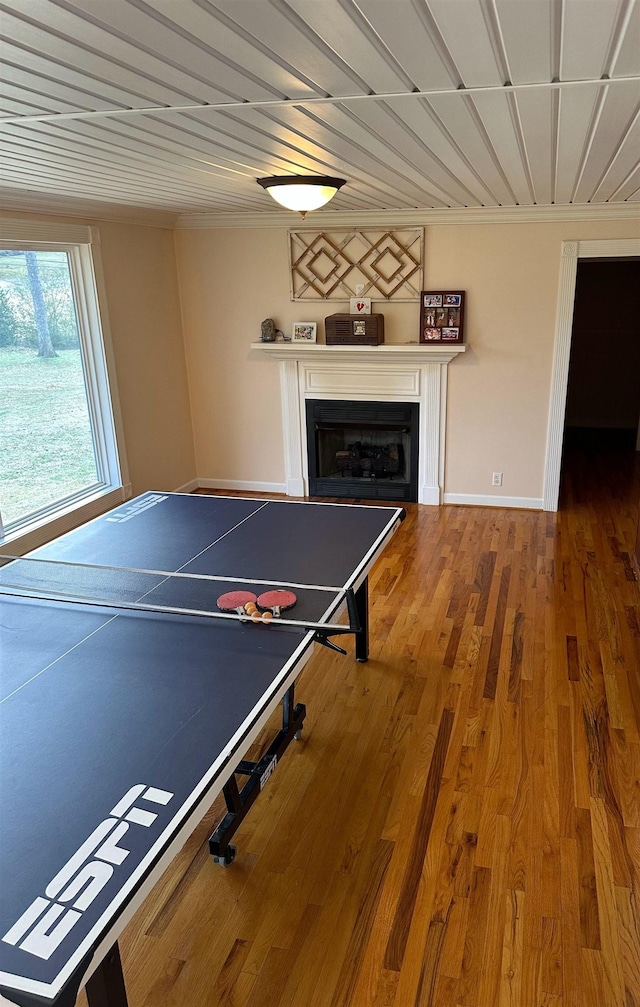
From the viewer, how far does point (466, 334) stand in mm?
5660

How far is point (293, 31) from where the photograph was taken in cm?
143

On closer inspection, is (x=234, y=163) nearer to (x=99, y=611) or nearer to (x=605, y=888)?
(x=99, y=611)

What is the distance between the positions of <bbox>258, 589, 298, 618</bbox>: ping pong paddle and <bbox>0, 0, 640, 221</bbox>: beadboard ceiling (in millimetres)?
1528

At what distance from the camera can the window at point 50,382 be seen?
4.39 metres

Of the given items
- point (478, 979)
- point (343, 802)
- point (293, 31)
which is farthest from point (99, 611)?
point (293, 31)

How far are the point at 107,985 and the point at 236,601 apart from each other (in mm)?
1177

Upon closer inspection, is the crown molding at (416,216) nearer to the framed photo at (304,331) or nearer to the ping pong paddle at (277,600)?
the framed photo at (304,331)

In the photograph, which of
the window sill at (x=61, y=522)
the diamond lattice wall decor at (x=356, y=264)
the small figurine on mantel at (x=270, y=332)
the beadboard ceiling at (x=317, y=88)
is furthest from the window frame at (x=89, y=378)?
the diamond lattice wall decor at (x=356, y=264)

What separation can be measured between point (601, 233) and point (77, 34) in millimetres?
4660

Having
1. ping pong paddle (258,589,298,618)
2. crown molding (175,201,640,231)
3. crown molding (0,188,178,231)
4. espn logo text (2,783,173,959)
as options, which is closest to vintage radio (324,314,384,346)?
crown molding (175,201,640,231)

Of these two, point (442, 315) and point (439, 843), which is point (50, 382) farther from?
point (439, 843)

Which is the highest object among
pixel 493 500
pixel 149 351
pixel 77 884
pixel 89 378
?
pixel 149 351

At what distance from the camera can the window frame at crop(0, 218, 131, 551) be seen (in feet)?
14.6

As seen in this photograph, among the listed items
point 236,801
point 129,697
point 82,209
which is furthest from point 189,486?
point 129,697
